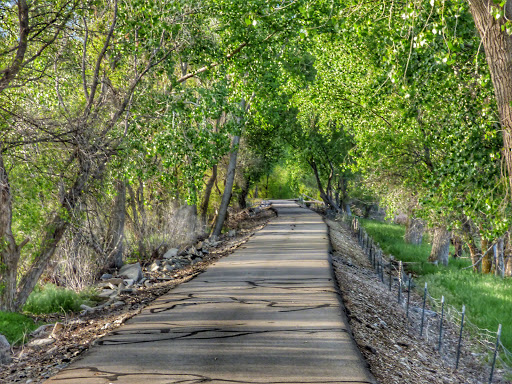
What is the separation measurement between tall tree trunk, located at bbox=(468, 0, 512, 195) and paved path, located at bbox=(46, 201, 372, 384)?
12.5ft

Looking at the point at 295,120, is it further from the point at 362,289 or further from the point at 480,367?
the point at 480,367

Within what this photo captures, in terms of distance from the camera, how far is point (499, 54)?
23.9 feet

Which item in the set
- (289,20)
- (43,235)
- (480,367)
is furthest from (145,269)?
(480,367)

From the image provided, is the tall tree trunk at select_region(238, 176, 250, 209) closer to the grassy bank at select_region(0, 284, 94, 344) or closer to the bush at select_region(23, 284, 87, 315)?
the grassy bank at select_region(0, 284, 94, 344)

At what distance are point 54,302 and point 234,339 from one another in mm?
6448

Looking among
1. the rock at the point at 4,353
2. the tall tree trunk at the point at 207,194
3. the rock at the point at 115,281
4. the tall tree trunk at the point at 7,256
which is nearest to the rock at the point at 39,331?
the tall tree trunk at the point at 7,256

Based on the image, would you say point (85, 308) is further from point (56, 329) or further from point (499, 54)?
point (499, 54)

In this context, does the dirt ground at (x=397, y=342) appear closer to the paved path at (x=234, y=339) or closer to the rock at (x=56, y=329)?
the paved path at (x=234, y=339)

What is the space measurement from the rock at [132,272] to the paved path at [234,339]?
3349 millimetres

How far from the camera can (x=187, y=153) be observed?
11797mm

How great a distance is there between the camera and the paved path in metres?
5.80

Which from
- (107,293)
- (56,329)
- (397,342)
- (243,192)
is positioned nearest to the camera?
(56,329)

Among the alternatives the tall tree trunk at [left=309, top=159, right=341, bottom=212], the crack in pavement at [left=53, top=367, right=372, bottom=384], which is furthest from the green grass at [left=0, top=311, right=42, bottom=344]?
the tall tree trunk at [left=309, top=159, right=341, bottom=212]

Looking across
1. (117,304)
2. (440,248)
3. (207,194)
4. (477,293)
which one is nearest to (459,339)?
(117,304)
